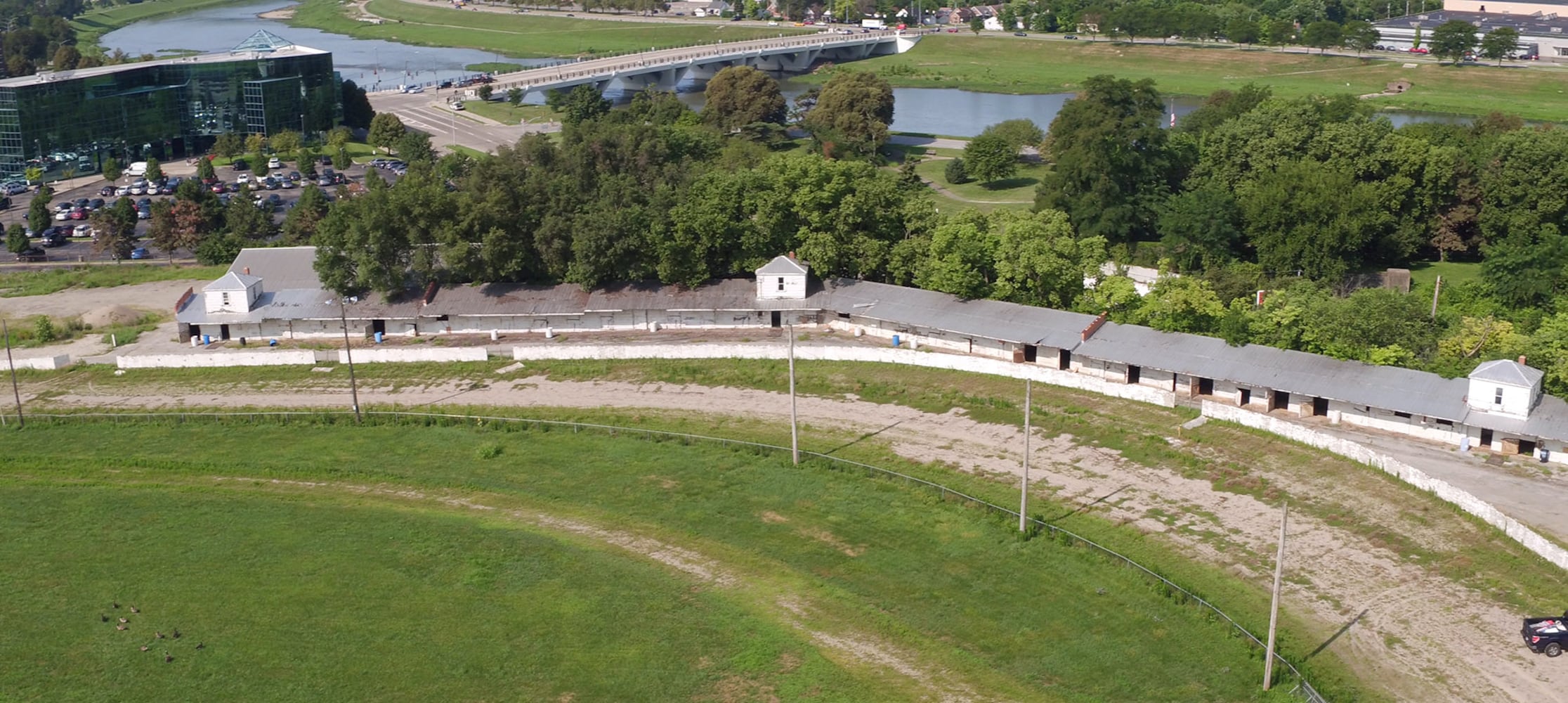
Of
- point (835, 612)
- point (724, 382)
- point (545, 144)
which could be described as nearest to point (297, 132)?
point (545, 144)

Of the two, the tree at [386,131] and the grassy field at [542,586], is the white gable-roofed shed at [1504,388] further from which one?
the tree at [386,131]

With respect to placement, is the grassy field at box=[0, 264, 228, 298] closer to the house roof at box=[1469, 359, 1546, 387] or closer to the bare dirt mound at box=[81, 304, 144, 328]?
the bare dirt mound at box=[81, 304, 144, 328]

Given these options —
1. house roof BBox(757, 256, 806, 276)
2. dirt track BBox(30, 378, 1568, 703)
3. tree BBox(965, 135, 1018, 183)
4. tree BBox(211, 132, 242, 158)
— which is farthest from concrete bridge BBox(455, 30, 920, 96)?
dirt track BBox(30, 378, 1568, 703)

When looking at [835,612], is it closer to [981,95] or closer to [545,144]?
[545,144]

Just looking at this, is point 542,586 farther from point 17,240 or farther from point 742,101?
point 742,101

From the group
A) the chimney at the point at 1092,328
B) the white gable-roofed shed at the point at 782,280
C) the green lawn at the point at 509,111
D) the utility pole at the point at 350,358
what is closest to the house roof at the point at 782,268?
the white gable-roofed shed at the point at 782,280
